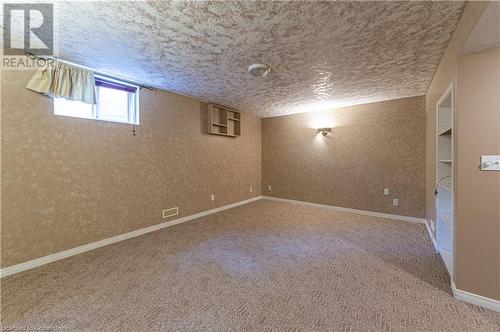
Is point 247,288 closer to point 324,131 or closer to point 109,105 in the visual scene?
point 109,105

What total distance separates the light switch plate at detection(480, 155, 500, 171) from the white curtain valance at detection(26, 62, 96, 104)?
4240 mm

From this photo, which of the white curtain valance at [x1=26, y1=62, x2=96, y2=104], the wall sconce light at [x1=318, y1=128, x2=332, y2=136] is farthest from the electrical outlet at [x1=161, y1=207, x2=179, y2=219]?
the wall sconce light at [x1=318, y1=128, x2=332, y2=136]

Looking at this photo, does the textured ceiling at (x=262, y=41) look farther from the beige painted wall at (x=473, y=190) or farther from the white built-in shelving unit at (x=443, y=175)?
the white built-in shelving unit at (x=443, y=175)

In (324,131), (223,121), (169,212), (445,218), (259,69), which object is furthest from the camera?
(324,131)

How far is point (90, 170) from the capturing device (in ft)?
8.93

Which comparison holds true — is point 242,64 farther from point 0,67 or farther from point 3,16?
point 0,67

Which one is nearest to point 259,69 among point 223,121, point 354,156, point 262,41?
point 262,41

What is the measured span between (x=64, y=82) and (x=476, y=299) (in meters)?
4.76

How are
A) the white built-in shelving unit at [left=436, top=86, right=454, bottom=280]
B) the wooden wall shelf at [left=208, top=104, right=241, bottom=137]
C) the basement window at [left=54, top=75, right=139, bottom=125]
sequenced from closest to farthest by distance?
the white built-in shelving unit at [left=436, top=86, right=454, bottom=280] → the basement window at [left=54, top=75, right=139, bottom=125] → the wooden wall shelf at [left=208, top=104, right=241, bottom=137]

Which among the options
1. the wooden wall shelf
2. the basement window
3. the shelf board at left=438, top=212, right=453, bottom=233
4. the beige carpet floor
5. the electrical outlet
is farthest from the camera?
the wooden wall shelf

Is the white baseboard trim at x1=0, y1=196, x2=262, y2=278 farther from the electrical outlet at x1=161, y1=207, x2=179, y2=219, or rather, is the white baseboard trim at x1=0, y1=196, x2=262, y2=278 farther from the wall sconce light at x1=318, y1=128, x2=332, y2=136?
the wall sconce light at x1=318, y1=128, x2=332, y2=136

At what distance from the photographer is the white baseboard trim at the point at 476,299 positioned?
1.59 m

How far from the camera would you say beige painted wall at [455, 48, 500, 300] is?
158cm

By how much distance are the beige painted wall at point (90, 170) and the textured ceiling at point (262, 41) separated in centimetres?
75
